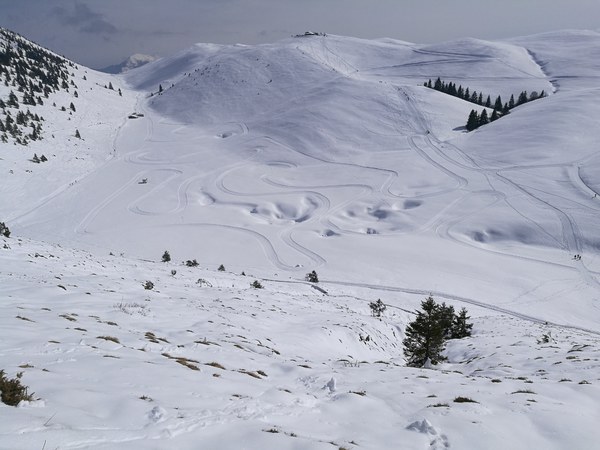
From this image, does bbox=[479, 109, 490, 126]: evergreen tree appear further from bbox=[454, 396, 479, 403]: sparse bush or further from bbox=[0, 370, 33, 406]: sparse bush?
bbox=[0, 370, 33, 406]: sparse bush

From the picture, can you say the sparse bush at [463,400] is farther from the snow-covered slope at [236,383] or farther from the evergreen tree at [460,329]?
the evergreen tree at [460,329]

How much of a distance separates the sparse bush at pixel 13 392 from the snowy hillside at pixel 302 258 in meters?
0.29

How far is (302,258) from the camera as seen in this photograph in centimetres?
4888

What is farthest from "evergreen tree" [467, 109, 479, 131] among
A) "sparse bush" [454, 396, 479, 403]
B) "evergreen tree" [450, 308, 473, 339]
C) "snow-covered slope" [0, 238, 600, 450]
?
"sparse bush" [454, 396, 479, 403]

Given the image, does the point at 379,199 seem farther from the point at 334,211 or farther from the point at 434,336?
the point at 434,336

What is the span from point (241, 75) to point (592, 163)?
114 m

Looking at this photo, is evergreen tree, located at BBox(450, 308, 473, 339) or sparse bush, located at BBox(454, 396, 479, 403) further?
evergreen tree, located at BBox(450, 308, 473, 339)

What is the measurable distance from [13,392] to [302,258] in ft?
141

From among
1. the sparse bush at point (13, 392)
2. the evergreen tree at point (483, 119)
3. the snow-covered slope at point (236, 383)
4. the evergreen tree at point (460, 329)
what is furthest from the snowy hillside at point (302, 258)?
the evergreen tree at point (483, 119)

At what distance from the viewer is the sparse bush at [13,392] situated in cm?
615

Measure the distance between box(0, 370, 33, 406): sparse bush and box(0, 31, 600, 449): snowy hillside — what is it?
0.29 meters

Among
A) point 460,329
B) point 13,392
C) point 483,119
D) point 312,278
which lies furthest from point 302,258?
point 483,119

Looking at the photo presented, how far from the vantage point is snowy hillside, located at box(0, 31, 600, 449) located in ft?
27.3

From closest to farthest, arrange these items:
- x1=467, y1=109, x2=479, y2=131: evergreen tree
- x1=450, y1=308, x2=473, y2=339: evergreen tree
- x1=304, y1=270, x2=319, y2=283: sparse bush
Answer: 1. x1=450, y1=308, x2=473, y2=339: evergreen tree
2. x1=304, y1=270, x2=319, y2=283: sparse bush
3. x1=467, y1=109, x2=479, y2=131: evergreen tree
